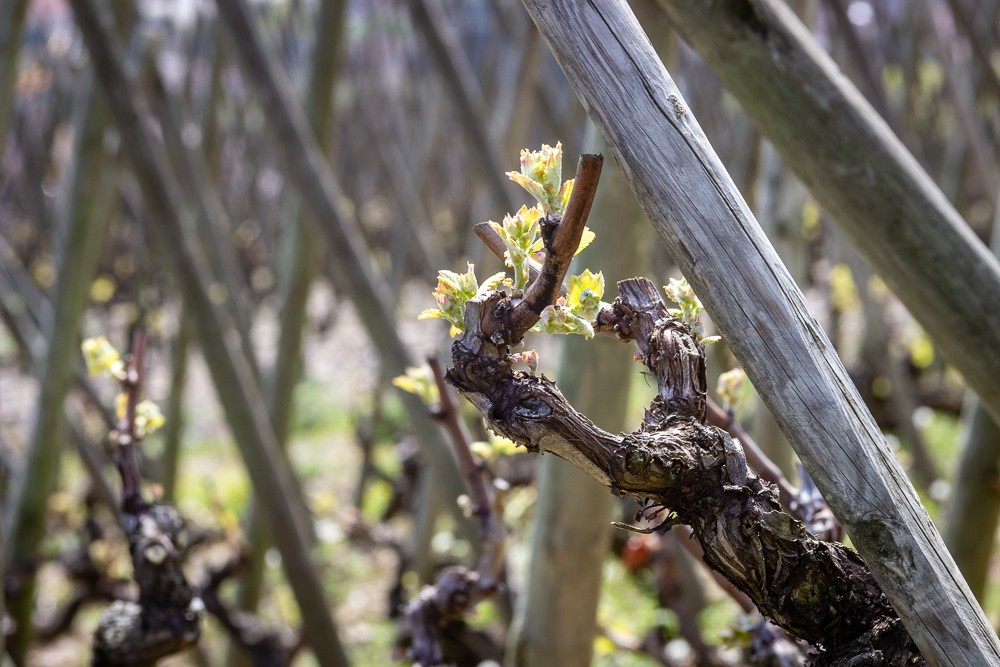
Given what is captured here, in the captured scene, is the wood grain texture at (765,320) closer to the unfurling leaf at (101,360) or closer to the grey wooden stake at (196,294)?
the unfurling leaf at (101,360)

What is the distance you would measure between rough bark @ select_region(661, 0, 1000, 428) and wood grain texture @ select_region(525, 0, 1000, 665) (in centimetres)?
39

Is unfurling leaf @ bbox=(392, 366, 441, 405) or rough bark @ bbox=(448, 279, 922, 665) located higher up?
unfurling leaf @ bbox=(392, 366, 441, 405)

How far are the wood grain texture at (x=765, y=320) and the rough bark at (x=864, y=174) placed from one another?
388 millimetres

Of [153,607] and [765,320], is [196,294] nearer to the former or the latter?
[153,607]

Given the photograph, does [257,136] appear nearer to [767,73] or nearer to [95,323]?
[95,323]

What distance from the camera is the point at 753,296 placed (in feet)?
1.85

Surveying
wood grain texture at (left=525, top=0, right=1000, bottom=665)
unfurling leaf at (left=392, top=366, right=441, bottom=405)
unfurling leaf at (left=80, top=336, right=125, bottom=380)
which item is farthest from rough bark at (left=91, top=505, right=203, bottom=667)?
wood grain texture at (left=525, top=0, right=1000, bottom=665)

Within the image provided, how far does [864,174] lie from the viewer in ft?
3.05

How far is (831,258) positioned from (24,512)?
116 inches

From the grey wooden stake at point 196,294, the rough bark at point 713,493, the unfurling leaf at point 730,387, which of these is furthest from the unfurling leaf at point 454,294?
the grey wooden stake at point 196,294

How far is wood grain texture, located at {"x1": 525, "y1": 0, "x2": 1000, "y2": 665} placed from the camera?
21.8 inches

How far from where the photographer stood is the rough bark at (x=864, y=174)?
912 mm

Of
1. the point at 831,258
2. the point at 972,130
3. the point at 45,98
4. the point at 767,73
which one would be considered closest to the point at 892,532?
the point at 767,73

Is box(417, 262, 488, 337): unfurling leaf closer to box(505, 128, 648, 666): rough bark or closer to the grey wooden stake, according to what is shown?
box(505, 128, 648, 666): rough bark
